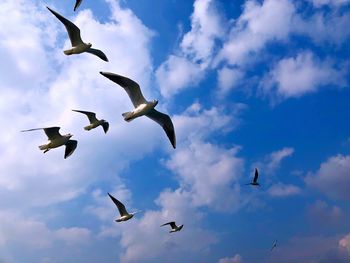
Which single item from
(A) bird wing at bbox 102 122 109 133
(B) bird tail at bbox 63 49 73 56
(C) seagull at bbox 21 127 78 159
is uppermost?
(A) bird wing at bbox 102 122 109 133

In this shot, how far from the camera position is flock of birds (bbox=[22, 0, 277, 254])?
28391 millimetres

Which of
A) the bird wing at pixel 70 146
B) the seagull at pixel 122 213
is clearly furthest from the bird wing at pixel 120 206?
the bird wing at pixel 70 146

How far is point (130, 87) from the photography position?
28375mm

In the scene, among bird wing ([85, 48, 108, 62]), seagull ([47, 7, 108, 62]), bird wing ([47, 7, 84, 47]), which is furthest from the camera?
bird wing ([85, 48, 108, 62])

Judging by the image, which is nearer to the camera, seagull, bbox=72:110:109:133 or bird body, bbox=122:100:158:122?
bird body, bbox=122:100:158:122

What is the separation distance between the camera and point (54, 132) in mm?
36031

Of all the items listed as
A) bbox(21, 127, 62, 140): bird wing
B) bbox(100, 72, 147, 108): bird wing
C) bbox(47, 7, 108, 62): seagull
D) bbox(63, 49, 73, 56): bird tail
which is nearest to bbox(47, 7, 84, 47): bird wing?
bbox(47, 7, 108, 62): seagull

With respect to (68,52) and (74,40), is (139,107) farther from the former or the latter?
(74,40)

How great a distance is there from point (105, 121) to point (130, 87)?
17196mm

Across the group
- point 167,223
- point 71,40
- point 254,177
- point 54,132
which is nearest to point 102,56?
point 71,40

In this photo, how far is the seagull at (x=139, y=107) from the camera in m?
27.8

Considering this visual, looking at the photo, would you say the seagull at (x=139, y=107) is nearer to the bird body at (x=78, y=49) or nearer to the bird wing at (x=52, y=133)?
the bird body at (x=78, y=49)

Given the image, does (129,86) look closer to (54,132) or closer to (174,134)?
(174,134)

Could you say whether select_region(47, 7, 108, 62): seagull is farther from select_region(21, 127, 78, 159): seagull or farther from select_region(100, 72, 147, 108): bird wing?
select_region(100, 72, 147, 108): bird wing
